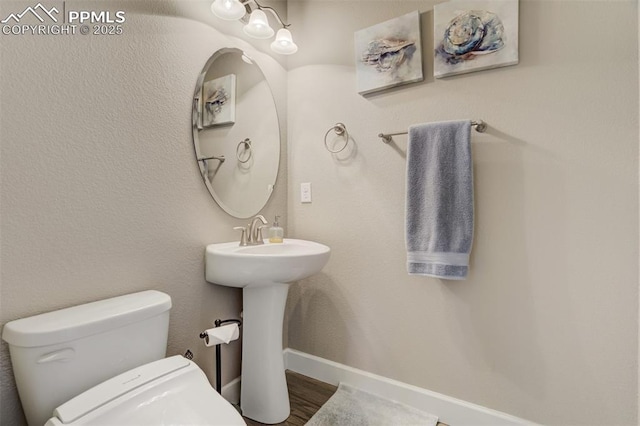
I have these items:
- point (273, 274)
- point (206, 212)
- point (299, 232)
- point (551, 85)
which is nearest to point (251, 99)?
point (206, 212)

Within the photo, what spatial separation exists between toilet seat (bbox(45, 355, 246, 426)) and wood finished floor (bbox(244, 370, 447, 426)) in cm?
68

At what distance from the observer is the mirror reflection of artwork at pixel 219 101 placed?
142 cm

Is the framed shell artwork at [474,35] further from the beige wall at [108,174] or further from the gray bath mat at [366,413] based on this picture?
the gray bath mat at [366,413]

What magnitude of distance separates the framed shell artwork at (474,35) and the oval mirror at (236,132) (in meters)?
0.95

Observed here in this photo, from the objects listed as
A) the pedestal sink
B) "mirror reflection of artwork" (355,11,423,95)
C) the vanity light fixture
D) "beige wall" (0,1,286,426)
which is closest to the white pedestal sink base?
the pedestal sink

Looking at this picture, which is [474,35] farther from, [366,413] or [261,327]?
[366,413]

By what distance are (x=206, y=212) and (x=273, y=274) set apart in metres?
0.46

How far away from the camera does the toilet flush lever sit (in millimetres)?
809

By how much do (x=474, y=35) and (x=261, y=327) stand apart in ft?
5.34

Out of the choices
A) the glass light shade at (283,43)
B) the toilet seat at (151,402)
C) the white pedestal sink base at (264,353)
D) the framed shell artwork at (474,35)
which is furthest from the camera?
the glass light shade at (283,43)

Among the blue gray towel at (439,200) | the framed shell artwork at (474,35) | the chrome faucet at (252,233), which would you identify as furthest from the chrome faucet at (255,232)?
the framed shell artwork at (474,35)

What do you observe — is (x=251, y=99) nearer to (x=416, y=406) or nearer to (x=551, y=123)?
(x=551, y=123)

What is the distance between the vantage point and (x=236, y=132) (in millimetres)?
1577

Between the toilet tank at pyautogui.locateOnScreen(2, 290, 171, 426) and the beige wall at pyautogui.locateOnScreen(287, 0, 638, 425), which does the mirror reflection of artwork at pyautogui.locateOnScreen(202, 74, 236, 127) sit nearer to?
the beige wall at pyautogui.locateOnScreen(287, 0, 638, 425)
